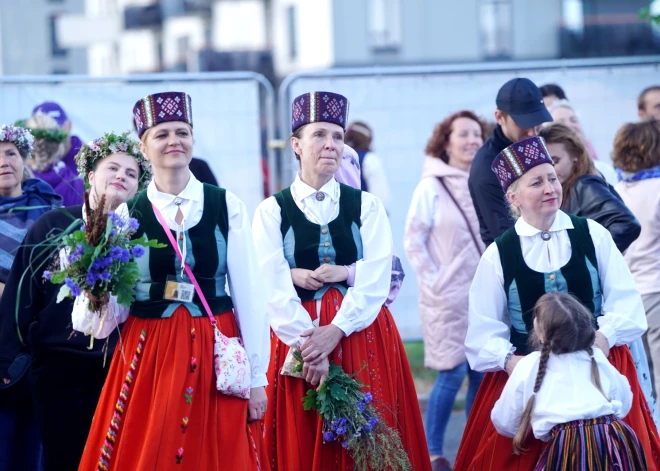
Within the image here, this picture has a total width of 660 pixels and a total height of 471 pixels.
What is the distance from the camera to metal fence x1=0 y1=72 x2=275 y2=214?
8.45 metres

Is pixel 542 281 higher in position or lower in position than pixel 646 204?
lower

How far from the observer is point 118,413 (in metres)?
4.46

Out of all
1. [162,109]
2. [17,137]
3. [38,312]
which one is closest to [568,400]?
[162,109]

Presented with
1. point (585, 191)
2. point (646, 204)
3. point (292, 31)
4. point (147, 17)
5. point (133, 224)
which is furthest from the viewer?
point (147, 17)

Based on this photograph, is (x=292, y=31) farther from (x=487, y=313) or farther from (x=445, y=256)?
(x=487, y=313)

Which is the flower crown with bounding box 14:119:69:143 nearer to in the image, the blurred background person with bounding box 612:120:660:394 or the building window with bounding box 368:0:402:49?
the blurred background person with bounding box 612:120:660:394

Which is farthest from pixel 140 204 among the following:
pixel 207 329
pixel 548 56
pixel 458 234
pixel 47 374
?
pixel 548 56

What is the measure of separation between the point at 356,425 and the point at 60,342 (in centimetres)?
143

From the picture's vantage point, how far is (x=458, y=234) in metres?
7.09

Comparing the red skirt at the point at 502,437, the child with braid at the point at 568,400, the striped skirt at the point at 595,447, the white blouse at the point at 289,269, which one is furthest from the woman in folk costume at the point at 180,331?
the striped skirt at the point at 595,447

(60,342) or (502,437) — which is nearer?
(502,437)

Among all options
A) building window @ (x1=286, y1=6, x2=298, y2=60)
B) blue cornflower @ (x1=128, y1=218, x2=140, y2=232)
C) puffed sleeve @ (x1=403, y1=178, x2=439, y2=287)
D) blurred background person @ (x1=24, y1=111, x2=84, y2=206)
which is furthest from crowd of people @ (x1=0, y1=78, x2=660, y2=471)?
building window @ (x1=286, y1=6, x2=298, y2=60)

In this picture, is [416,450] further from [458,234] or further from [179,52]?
[179,52]

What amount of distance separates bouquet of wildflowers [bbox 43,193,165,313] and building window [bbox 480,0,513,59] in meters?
28.0
